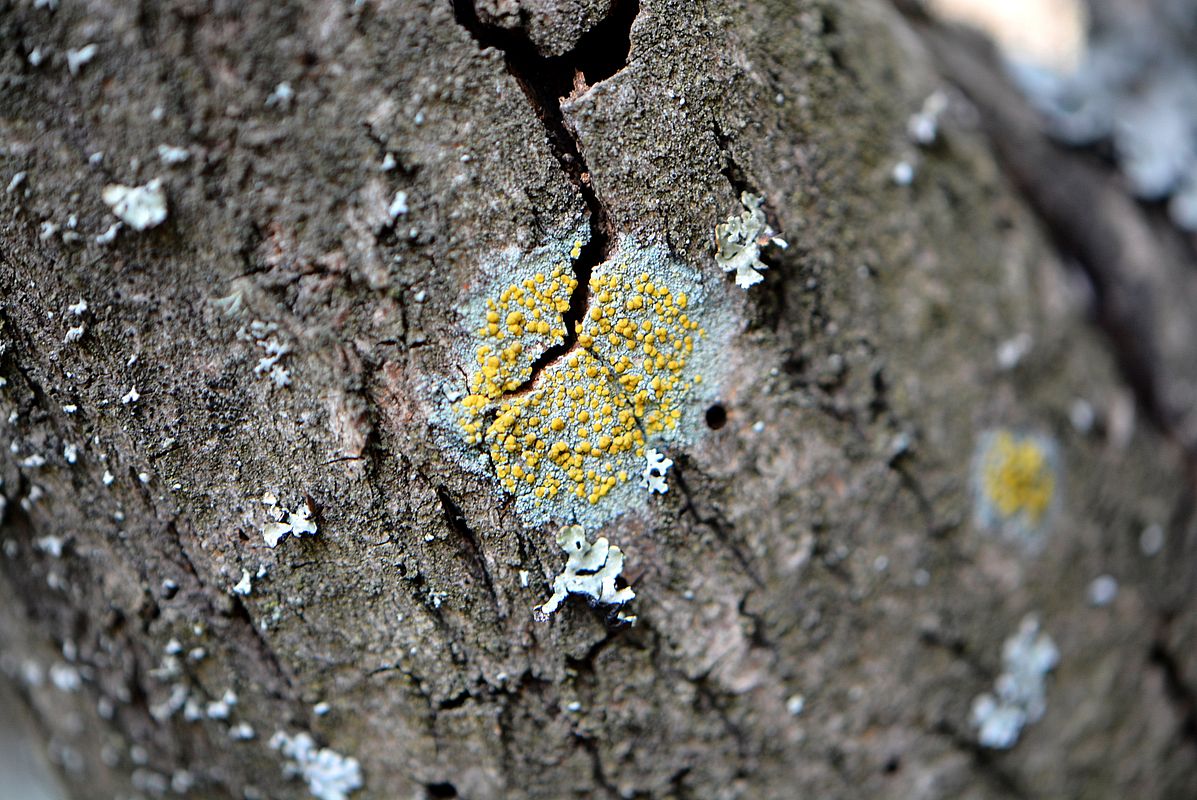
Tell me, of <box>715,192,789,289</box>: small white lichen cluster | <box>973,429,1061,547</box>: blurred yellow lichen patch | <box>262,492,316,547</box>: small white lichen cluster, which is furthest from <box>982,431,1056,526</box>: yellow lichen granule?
<box>262,492,316,547</box>: small white lichen cluster

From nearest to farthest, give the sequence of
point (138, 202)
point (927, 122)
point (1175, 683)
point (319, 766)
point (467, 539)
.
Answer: point (138, 202) → point (467, 539) → point (319, 766) → point (927, 122) → point (1175, 683)

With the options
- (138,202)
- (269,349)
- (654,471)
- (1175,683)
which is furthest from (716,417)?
(1175,683)

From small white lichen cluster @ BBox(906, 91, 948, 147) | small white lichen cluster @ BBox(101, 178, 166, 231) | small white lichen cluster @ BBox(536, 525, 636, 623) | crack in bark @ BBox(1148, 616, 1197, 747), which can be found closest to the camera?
small white lichen cluster @ BBox(101, 178, 166, 231)

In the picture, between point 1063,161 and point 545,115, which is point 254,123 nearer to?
point 545,115

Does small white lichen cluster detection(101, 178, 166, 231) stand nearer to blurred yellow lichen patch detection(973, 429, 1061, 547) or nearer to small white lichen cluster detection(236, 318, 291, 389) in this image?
small white lichen cluster detection(236, 318, 291, 389)

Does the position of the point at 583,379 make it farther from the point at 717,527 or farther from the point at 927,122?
the point at 927,122

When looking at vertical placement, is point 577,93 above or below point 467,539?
above

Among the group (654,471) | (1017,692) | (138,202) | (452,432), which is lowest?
(1017,692)
